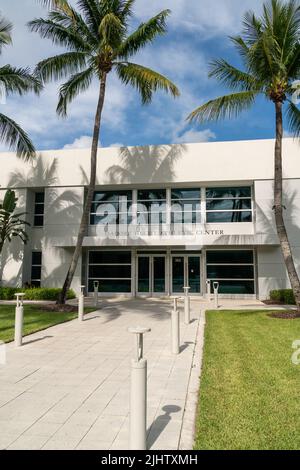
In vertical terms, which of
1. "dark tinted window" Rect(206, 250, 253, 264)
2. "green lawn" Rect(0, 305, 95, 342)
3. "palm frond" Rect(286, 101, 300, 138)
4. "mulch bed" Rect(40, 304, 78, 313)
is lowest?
"green lawn" Rect(0, 305, 95, 342)

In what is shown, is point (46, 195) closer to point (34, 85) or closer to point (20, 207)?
point (20, 207)

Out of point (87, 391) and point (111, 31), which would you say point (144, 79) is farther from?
point (87, 391)

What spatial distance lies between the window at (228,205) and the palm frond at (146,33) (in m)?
8.85

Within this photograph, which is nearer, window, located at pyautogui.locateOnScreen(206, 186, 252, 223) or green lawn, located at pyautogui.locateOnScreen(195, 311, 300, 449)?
green lawn, located at pyautogui.locateOnScreen(195, 311, 300, 449)

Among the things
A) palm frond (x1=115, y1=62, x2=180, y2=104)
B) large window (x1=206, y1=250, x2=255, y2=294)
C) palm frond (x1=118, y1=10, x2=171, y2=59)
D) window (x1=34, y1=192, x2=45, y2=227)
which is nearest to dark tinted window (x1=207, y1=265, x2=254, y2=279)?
large window (x1=206, y1=250, x2=255, y2=294)

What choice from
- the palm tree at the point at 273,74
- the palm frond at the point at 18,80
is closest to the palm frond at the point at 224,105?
the palm tree at the point at 273,74

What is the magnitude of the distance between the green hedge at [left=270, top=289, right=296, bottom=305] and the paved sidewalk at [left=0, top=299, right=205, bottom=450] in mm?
8920

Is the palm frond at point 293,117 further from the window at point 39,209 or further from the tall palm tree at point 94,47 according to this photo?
the window at point 39,209

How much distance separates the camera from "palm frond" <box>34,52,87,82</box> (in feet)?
47.3

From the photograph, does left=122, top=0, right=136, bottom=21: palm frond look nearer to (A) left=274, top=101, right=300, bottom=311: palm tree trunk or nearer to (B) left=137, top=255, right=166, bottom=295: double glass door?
(A) left=274, top=101, right=300, bottom=311: palm tree trunk

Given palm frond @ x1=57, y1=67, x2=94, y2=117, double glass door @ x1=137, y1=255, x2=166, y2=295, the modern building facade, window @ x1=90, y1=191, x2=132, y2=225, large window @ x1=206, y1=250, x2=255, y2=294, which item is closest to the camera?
palm frond @ x1=57, y1=67, x2=94, y2=117

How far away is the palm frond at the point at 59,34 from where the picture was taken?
1400 centimetres

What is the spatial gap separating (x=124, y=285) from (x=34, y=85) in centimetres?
1168
